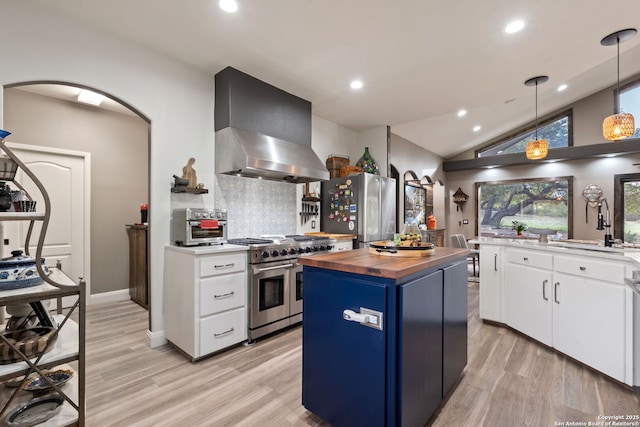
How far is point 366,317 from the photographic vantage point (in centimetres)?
147

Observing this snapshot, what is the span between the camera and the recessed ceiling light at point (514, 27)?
2.47 m

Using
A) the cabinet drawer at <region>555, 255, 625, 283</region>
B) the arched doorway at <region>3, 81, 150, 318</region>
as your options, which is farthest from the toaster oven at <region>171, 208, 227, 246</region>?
the cabinet drawer at <region>555, 255, 625, 283</region>

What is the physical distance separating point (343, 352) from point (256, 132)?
2.58 meters

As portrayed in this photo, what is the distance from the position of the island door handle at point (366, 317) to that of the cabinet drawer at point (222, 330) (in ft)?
5.05

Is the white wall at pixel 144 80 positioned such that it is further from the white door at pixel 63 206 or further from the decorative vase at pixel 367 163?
the decorative vase at pixel 367 163

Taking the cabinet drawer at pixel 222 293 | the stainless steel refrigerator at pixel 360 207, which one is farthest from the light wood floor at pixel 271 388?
the stainless steel refrigerator at pixel 360 207

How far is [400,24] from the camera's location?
2484 millimetres

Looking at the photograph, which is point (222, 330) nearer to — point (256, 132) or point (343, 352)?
point (343, 352)

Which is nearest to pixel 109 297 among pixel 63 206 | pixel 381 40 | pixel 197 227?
pixel 63 206

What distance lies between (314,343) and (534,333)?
2.43 metres

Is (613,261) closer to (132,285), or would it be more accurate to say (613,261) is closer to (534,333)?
(534,333)

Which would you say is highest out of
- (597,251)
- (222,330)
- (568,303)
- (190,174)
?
(190,174)

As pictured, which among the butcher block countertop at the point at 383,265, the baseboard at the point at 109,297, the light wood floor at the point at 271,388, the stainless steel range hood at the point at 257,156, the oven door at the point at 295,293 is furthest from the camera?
the baseboard at the point at 109,297

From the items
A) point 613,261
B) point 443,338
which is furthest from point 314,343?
point 613,261
